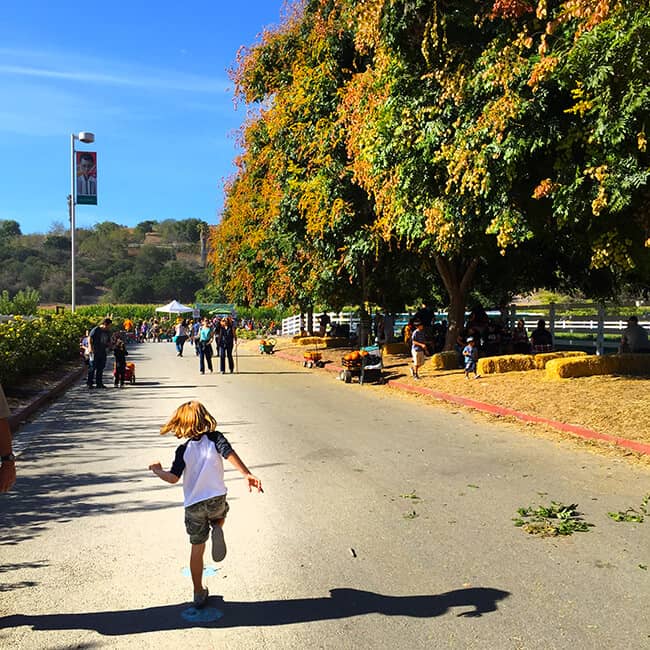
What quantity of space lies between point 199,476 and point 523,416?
8.74 m

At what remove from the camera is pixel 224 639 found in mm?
4055

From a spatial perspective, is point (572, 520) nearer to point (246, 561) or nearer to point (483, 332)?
point (246, 561)

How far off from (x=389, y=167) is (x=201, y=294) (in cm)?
9415

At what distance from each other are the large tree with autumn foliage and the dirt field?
235cm

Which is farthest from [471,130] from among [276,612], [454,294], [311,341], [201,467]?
[311,341]

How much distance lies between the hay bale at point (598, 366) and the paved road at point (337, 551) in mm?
5201

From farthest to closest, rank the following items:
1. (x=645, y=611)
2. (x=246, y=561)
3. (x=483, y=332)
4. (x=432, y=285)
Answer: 1. (x=432, y=285)
2. (x=483, y=332)
3. (x=246, y=561)
4. (x=645, y=611)

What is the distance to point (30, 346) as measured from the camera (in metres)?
17.2

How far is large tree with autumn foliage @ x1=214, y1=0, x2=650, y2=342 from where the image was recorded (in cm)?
1051

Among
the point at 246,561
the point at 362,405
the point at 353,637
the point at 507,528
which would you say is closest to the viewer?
the point at 353,637

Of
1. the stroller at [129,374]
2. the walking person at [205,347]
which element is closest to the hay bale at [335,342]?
the walking person at [205,347]

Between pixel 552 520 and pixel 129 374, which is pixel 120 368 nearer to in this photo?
pixel 129 374

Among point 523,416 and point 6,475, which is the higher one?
point 6,475

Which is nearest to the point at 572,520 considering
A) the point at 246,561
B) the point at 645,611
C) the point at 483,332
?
the point at 645,611
